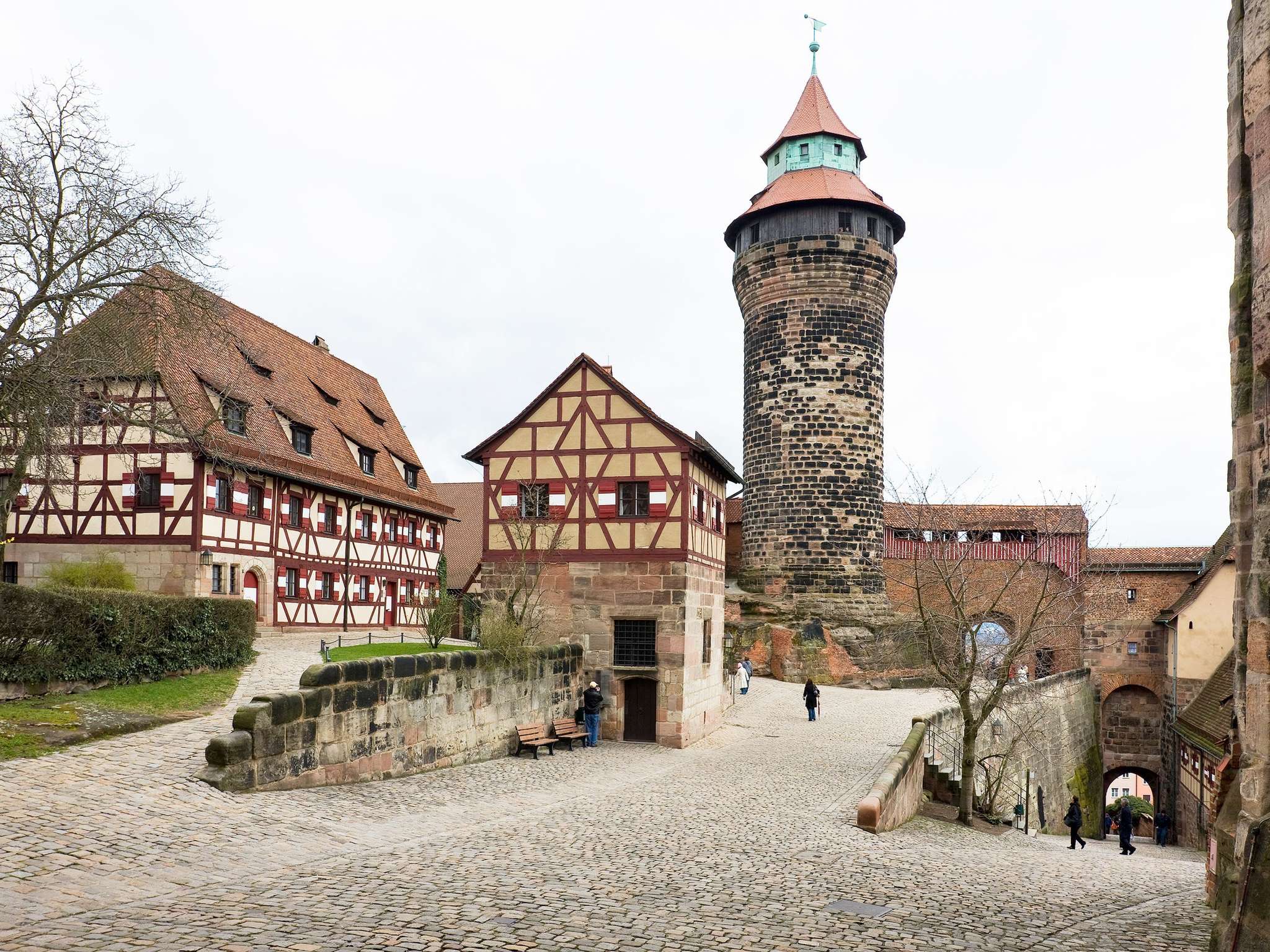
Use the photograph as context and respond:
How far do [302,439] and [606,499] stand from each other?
35.9 feet

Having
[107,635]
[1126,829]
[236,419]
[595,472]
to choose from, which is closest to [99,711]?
[107,635]

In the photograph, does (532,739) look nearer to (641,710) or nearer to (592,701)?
(592,701)

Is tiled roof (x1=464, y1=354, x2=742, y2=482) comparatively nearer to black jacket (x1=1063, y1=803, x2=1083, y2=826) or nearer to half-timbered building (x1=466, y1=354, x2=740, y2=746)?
half-timbered building (x1=466, y1=354, x2=740, y2=746)

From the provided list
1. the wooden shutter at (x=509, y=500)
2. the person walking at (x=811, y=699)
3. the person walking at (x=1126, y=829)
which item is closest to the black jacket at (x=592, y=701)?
the wooden shutter at (x=509, y=500)

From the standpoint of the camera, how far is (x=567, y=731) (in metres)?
18.9

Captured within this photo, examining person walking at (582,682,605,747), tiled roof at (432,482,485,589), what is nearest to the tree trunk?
person walking at (582,682,605,747)

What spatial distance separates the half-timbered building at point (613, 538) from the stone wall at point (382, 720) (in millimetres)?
2143

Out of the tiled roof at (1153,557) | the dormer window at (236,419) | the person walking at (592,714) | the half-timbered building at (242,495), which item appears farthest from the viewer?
the tiled roof at (1153,557)

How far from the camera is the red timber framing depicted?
68.8 feet

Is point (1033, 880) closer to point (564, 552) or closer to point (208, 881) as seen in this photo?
point (208, 881)

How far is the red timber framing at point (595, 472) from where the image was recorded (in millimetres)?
20984

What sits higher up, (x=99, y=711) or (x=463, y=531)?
(x=463, y=531)

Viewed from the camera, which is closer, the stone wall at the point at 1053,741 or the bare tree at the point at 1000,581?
the stone wall at the point at 1053,741

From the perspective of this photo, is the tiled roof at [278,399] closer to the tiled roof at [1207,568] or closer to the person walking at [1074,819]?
the person walking at [1074,819]
